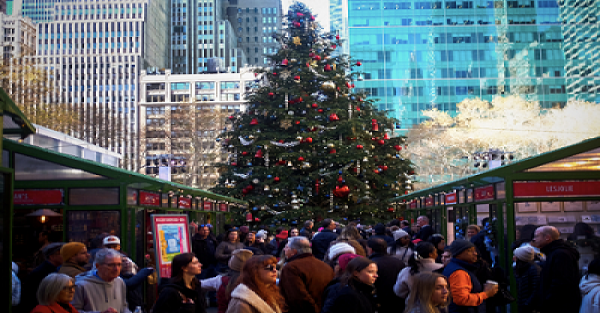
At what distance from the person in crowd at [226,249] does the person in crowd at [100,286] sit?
4.87 metres

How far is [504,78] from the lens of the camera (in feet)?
294

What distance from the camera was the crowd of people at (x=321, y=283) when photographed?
501cm

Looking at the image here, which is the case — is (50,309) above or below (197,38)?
below

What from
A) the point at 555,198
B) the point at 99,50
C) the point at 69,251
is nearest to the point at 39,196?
the point at 69,251

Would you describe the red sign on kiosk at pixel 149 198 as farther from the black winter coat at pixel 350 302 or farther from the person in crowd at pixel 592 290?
the person in crowd at pixel 592 290

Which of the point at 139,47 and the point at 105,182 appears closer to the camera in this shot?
the point at 105,182

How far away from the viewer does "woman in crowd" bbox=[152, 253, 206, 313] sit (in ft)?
18.0

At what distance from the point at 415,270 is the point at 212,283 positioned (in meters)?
2.14

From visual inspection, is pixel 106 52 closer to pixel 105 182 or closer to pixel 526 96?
pixel 526 96

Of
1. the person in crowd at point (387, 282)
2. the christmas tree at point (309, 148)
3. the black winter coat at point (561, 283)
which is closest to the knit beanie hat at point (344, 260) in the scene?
the person in crowd at point (387, 282)

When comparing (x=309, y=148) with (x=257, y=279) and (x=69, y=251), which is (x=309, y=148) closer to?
(x=69, y=251)

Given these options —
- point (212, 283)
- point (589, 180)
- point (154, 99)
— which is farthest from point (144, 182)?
point (154, 99)

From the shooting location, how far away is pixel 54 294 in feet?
16.5

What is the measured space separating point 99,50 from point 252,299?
465 feet
